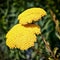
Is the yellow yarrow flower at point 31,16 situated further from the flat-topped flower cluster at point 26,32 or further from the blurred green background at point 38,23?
the blurred green background at point 38,23

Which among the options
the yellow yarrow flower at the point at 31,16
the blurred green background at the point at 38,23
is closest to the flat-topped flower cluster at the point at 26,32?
the yellow yarrow flower at the point at 31,16

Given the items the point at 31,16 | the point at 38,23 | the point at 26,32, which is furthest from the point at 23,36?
the point at 38,23

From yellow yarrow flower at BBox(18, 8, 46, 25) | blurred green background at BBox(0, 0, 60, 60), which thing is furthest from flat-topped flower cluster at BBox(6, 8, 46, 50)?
blurred green background at BBox(0, 0, 60, 60)

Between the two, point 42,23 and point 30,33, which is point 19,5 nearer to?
point 42,23

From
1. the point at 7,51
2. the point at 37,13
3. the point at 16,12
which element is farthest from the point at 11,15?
the point at 37,13

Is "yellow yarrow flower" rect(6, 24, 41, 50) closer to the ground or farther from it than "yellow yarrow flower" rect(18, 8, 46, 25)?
closer to the ground

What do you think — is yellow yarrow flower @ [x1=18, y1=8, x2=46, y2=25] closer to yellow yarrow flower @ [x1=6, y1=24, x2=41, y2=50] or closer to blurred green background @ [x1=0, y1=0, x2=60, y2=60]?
yellow yarrow flower @ [x1=6, y1=24, x2=41, y2=50]
